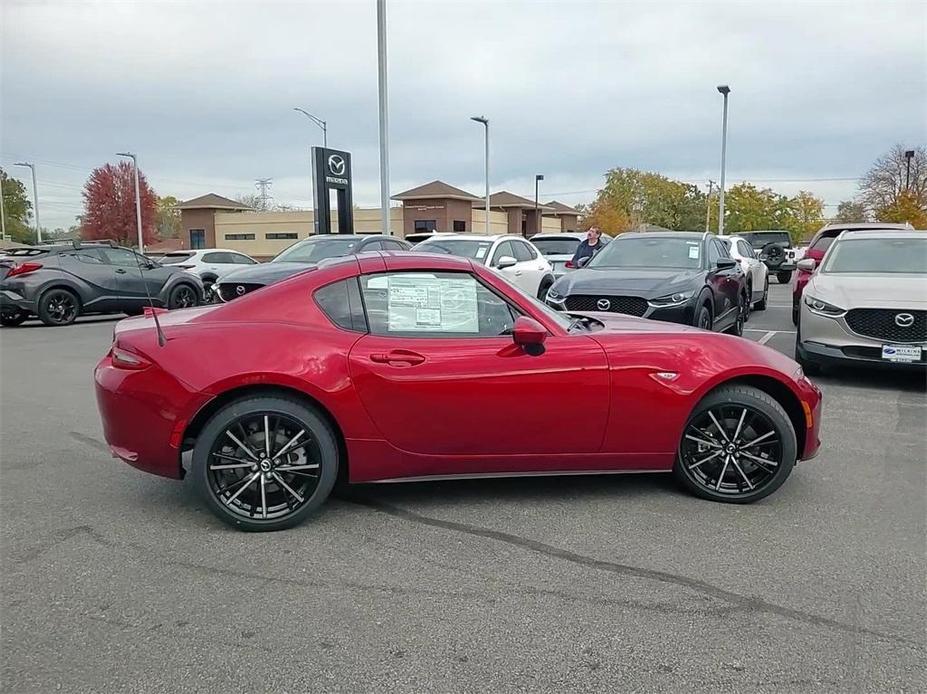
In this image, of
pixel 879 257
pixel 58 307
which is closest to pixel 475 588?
pixel 879 257

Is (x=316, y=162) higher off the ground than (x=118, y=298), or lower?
higher

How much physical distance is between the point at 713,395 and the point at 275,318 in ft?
8.14

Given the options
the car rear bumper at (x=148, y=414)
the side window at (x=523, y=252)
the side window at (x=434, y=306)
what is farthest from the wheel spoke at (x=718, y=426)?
the side window at (x=523, y=252)

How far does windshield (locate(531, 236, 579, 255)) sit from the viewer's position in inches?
799

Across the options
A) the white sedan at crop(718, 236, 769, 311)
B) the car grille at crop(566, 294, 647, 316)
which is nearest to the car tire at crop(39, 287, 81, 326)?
the car grille at crop(566, 294, 647, 316)

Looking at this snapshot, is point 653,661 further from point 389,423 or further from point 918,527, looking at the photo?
point 918,527

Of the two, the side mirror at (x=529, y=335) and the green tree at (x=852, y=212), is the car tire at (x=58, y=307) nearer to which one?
the side mirror at (x=529, y=335)

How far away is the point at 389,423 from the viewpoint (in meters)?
3.97

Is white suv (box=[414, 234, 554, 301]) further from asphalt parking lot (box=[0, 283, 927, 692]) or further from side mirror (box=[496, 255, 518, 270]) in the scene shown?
asphalt parking lot (box=[0, 283, 927, 692])

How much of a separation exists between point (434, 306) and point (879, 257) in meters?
6.71

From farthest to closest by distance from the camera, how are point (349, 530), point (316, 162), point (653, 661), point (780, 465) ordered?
point (316, 162) < point (780, 465) < point (349, 530) < point (653, 661)

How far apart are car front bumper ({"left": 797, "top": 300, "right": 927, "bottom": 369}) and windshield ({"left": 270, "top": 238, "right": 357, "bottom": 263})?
703 cm

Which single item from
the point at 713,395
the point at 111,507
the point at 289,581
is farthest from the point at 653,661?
the point at 111,507

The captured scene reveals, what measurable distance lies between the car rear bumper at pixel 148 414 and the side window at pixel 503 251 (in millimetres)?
8815
